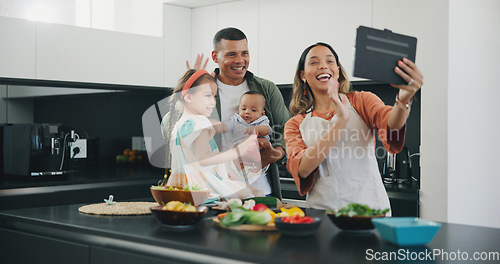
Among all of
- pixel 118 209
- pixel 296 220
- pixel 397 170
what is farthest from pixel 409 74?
pixel 397 170

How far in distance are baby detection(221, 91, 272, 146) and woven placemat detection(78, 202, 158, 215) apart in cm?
55

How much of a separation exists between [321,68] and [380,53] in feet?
1.65

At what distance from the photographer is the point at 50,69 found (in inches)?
147

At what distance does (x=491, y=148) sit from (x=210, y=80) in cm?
184

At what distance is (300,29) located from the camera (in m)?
3.92

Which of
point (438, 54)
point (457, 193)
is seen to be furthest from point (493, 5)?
point (457, 193)

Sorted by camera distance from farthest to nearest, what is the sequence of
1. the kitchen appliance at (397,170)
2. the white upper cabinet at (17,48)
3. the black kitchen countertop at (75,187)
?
the kitchen appliance at (397,170), the white upper cabinet at (17,48), the black kitchen countertop at (75,187)

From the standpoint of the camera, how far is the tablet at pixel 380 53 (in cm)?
187

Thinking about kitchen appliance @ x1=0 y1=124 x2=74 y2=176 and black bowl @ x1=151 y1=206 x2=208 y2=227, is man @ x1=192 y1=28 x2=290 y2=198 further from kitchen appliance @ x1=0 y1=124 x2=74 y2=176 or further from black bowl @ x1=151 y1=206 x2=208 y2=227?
kitchen appliance @ x1=0 y1=124 x2=74 y2=176

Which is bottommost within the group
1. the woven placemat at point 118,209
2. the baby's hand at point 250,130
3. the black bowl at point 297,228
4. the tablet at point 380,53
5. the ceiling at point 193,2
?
the woven placemat at point 118,209

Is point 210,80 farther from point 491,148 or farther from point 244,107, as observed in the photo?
point 491,148

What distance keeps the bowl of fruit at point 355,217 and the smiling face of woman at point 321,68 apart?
761 millimetres

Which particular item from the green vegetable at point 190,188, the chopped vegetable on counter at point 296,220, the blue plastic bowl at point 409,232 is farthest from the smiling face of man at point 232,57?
the blue plastic bowl at point 409,232

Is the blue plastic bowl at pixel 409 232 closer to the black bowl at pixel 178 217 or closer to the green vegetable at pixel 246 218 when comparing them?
the green vegetable at pixel 246 218
